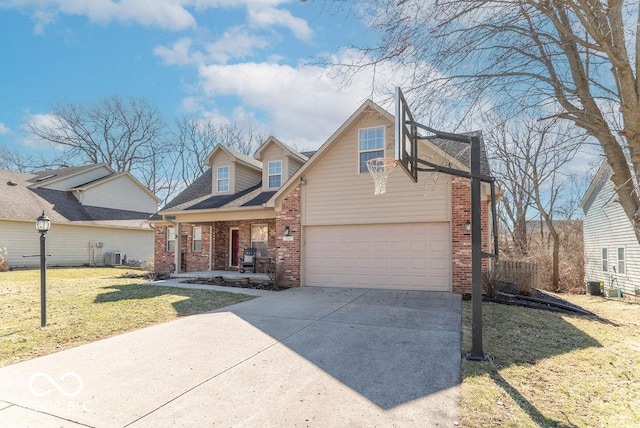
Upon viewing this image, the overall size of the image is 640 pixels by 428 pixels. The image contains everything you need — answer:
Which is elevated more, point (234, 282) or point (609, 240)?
point (609, 240)

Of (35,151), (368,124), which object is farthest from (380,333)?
(35,151)

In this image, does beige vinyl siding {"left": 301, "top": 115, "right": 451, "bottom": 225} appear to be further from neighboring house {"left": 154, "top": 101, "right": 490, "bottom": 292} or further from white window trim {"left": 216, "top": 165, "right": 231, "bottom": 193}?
white window trim {"left": 216, "top": 165, "right": 231, "bottom": 193}

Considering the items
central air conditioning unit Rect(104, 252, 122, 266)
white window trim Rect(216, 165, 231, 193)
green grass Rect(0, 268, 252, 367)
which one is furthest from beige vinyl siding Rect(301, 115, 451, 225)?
central air conditioning unit Rect(104, 252, 122, 266)

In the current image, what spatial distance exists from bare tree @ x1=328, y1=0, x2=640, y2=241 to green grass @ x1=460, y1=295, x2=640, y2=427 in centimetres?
196

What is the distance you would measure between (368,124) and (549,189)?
51.7ft

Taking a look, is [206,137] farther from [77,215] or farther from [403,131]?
[403,131]

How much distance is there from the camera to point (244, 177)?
16.8 meters

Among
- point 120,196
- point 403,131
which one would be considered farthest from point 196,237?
point 403,131

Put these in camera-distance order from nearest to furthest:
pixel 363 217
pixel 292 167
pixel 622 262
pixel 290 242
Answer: pixel 363 217, pixel 290 242, pixel 292 167, pixel 622 262

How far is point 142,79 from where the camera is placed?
2100cm

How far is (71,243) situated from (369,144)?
64.1 feet

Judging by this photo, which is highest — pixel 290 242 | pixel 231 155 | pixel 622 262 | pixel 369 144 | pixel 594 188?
pixel 231 155

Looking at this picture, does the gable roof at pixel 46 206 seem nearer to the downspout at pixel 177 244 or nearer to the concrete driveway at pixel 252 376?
the downspout at pixel 177 244

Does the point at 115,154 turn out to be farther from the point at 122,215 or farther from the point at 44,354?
the point at 44,354
